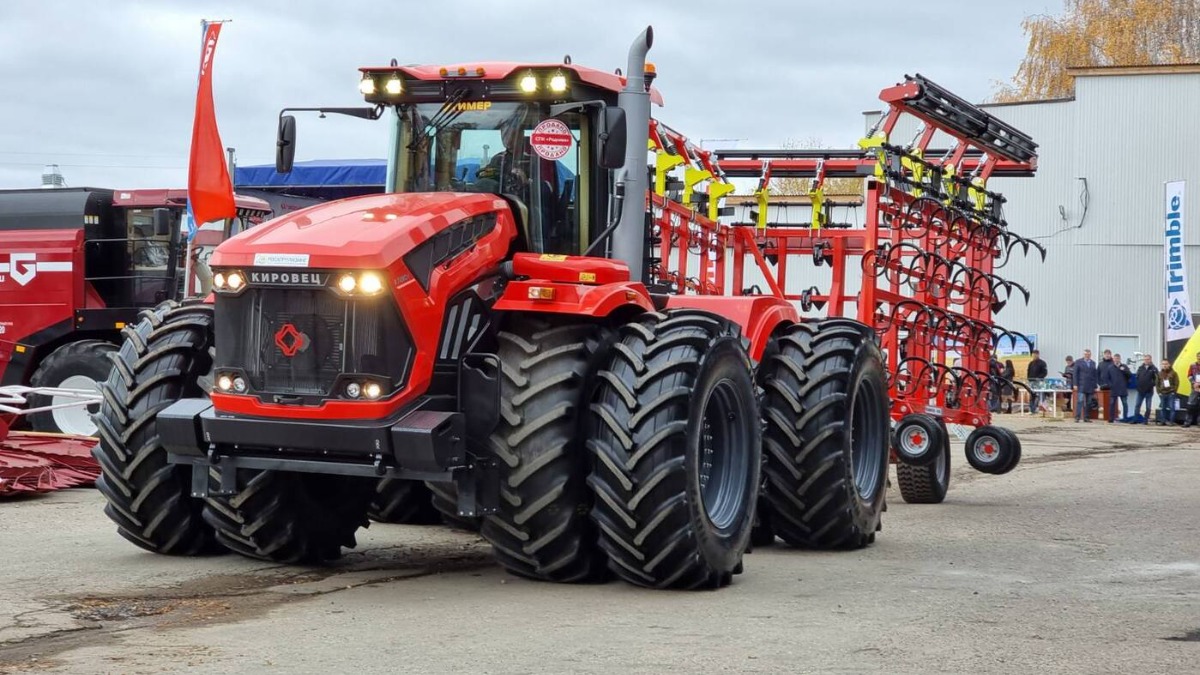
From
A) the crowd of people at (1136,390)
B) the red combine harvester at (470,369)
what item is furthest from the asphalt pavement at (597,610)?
the crowd of people at (1136,390)

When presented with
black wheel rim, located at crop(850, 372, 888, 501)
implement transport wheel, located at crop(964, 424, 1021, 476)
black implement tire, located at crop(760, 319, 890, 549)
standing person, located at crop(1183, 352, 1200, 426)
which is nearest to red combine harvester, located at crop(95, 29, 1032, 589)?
black implement tire, located at crop(760, 319, 890, 549)

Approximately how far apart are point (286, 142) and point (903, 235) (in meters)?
7.75

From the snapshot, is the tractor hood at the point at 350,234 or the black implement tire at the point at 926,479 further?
the black implement tire at the point at 926,479

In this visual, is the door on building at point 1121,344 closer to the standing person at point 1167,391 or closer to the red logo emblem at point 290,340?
the standing person at point 1167,391

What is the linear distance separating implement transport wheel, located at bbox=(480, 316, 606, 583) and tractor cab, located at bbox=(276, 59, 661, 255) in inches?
35.5

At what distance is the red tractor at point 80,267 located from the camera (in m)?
19.4

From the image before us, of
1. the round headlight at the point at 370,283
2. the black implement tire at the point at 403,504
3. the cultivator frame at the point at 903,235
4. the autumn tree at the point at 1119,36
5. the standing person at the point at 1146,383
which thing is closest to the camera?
the round headlight at the point at 370,283

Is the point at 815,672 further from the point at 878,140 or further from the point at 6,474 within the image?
the point at 878,140

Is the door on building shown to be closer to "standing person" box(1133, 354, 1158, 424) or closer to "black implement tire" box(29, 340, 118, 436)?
"standing person" box(1133, 354, 1158, 424)

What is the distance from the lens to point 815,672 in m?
6.28

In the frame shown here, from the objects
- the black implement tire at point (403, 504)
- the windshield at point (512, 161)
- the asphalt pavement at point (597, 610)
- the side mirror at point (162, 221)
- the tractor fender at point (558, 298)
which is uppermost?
the side mirror at point (162, 221)

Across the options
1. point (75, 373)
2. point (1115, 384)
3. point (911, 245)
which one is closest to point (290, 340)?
point (911, 245)

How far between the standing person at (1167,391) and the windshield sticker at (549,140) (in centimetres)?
2624

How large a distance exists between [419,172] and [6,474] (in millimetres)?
5660
